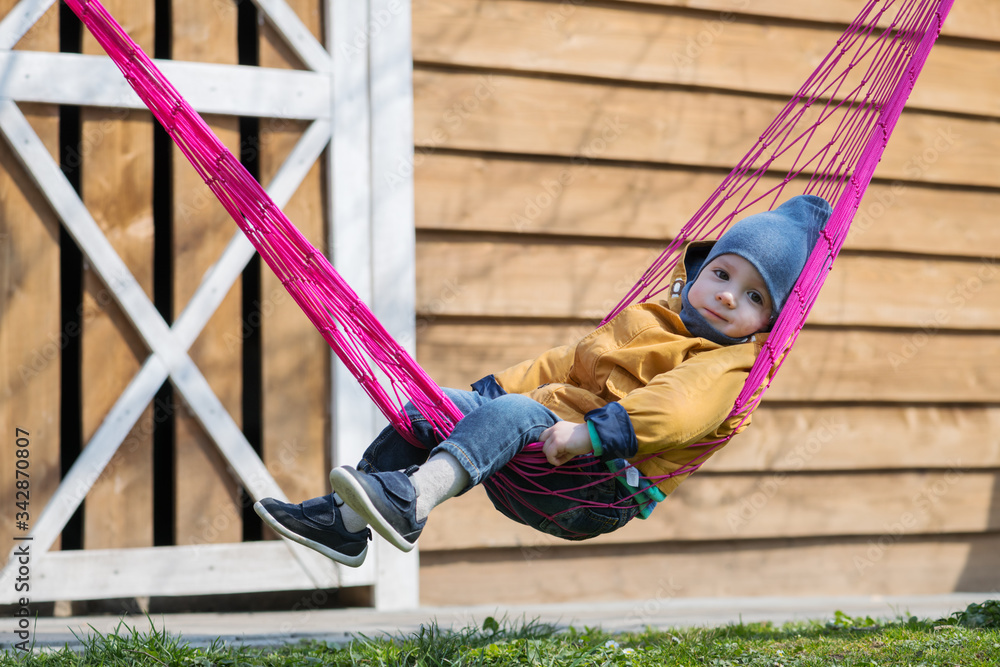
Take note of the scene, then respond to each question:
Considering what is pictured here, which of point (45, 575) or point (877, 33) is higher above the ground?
point (877, 33)

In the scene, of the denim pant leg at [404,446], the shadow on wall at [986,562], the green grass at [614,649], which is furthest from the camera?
the shadow on wall at [986,562]

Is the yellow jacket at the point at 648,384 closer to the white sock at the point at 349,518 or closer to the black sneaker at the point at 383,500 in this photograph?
the black sneaker at the point at 383,500

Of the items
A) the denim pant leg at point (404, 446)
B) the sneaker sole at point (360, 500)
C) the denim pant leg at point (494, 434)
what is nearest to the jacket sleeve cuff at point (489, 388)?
the denim pant leg at point (404, 446)

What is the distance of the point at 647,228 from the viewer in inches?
132

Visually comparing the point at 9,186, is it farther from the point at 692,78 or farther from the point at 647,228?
the point at 692,78

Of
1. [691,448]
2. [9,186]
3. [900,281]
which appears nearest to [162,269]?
[9,186]

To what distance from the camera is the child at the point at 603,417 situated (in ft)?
5.35

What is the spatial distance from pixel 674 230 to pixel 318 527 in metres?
2.09

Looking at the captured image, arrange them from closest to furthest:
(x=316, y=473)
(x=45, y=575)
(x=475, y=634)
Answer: (x=475, y=634), (x=45, y=575), (x=316, y=473)

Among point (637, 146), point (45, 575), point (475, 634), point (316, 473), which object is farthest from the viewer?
point (637, 146)

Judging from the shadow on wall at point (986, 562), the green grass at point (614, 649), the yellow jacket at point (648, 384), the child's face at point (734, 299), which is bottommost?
the green grass at point (614, 649)

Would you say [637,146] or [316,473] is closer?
[316,473]

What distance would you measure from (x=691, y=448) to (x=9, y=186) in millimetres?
2251

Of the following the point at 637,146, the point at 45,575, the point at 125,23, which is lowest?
the point at 45,575
